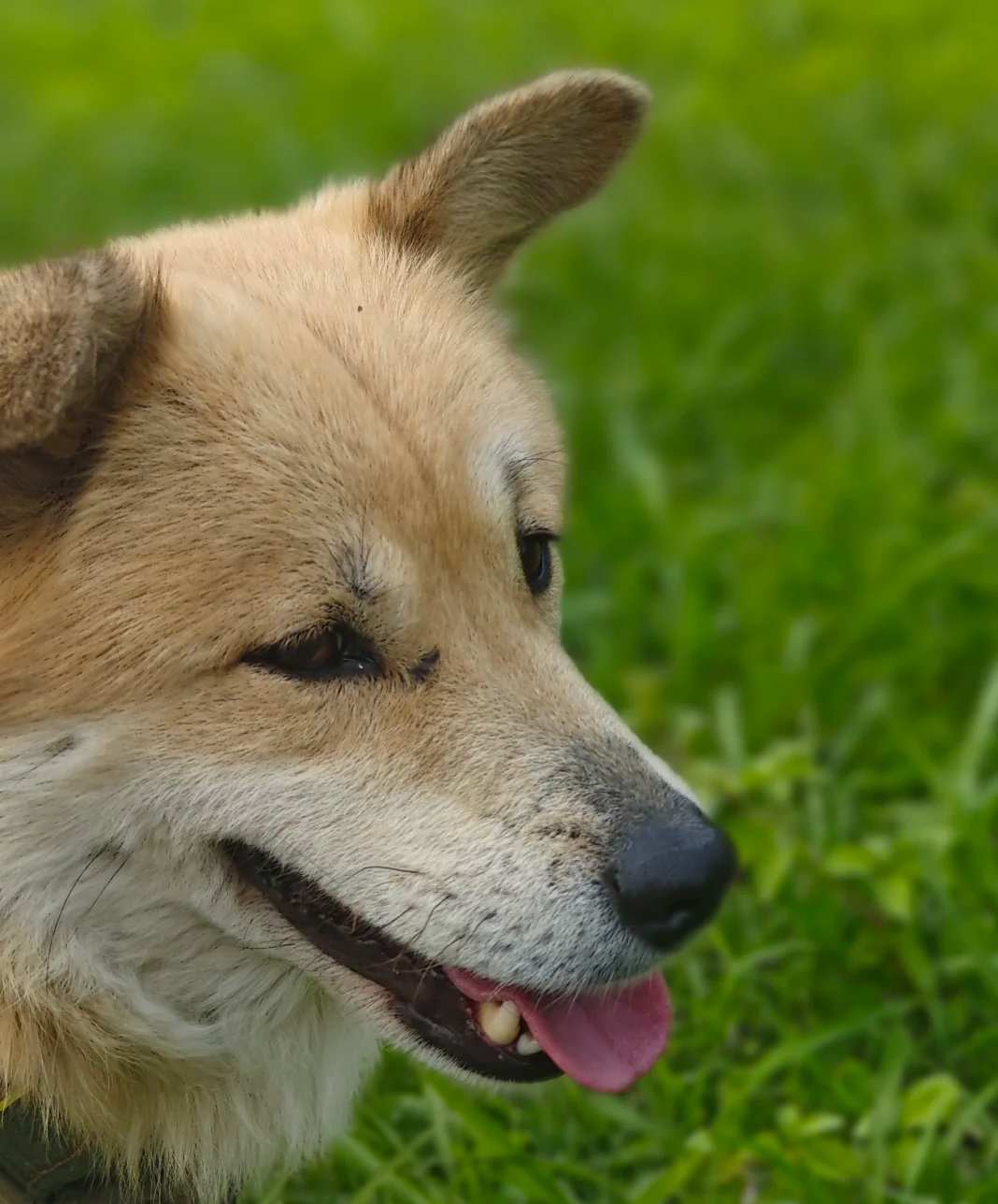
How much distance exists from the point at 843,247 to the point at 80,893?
18.8 ft

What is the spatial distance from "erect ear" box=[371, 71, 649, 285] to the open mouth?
144 centimetres

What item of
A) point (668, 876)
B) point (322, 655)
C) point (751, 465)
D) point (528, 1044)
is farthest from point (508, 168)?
point (751, 465)

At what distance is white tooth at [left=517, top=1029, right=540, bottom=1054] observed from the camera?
2.78 m

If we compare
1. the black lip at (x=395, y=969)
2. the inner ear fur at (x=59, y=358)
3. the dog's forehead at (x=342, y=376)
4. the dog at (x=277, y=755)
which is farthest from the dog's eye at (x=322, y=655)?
the inner ear fur at (x=59, y=358)

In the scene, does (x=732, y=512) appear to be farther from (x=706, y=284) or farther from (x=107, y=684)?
(x=107, y=684)

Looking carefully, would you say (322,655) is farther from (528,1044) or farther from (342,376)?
(528,1044)

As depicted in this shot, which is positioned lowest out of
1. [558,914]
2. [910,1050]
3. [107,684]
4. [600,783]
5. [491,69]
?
[910,1050]

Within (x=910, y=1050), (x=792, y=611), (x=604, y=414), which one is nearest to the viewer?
(x=910, y=1050)

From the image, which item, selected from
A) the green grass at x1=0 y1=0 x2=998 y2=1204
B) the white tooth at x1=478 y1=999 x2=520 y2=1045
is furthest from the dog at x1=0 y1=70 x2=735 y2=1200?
the green grass at x1=0 y1=0 x2=998 y2=1204

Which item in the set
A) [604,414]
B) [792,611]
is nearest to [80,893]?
[792,611]

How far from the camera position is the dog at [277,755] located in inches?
101

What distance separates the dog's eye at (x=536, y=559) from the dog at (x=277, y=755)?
0.16 meters

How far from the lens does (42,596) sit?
2.56 metres

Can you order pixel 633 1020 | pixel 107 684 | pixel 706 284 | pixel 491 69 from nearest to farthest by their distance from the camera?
pixel 107 684
pixel 633 1020
pixel 706 284
pixel 491 69
